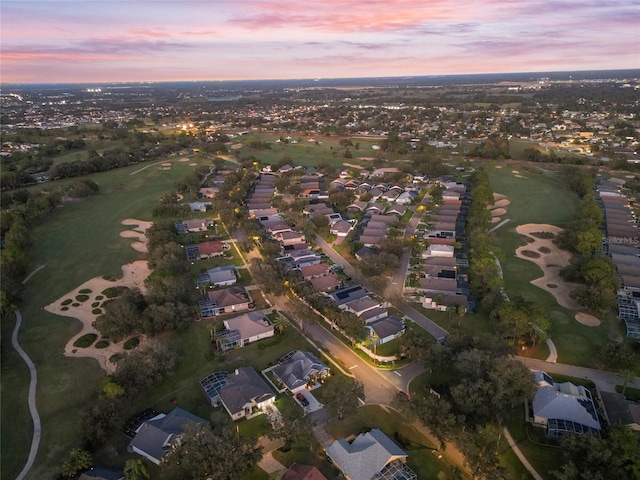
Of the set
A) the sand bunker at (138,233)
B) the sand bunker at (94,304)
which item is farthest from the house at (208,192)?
the sand bunker at (94,304)

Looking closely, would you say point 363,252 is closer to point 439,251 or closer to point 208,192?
point 439,251

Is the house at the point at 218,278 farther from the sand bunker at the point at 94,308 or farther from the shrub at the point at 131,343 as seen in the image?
the shrub at the point at 131,343

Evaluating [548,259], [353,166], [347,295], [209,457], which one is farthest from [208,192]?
[209,457]

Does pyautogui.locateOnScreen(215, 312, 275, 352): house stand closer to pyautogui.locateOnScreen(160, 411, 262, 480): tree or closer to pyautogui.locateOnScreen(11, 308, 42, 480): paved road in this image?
pyautogui.locateOnScreen(160, 411, 262, 480): tree

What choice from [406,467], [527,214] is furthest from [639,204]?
[406,467]

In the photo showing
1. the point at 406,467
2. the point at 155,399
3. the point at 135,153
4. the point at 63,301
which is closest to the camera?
the point at 406,467

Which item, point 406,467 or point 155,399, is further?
point 155,399

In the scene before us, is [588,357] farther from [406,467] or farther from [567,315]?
[406,467]

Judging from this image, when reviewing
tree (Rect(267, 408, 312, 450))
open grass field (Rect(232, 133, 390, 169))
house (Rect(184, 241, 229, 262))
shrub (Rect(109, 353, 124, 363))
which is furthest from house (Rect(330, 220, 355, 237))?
open grass field (Rect(232, 133, 390, 169))
